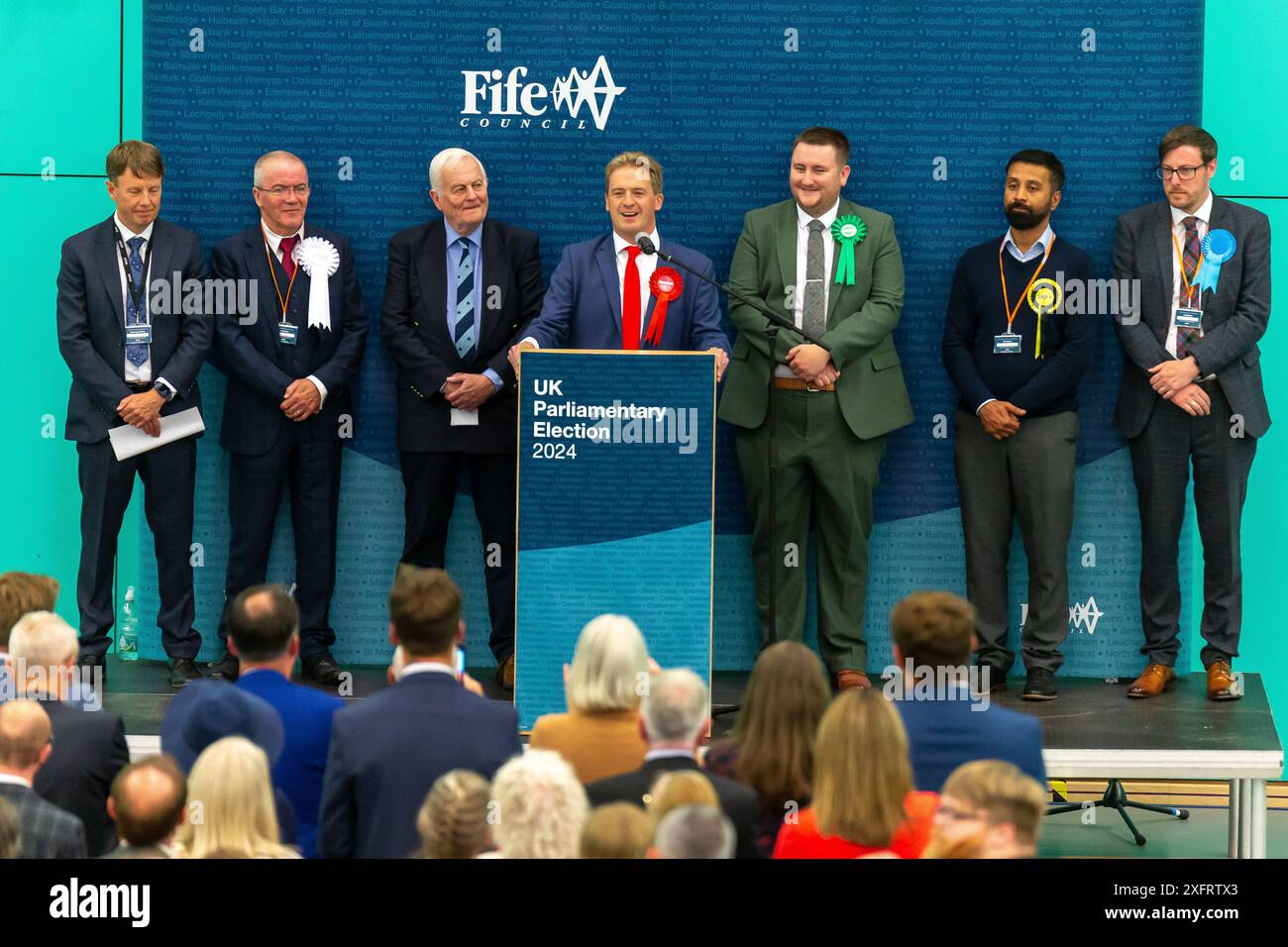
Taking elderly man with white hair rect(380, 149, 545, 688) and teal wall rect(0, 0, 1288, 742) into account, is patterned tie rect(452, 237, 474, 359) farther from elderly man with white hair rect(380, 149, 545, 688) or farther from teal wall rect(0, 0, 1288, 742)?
teal wall rect(0, 0, 1288, 742)

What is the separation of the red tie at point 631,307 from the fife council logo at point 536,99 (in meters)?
0.90

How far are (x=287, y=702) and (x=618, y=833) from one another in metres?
1.41

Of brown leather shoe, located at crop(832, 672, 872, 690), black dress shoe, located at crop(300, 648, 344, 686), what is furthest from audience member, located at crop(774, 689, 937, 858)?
black dress shoe, located at crop(300, 648, 344, 686)

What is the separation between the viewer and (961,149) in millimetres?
7309

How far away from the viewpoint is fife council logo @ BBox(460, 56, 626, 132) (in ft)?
24.1

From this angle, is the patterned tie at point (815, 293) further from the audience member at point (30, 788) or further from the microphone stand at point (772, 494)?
the audience member at point (30, 788)

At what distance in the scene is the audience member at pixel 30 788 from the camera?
3.78 m

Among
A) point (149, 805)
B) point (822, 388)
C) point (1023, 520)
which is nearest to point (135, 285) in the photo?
point (822, 388)

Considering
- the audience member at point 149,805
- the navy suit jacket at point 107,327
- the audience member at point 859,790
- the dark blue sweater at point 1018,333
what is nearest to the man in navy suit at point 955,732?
the audience member at point 859,790

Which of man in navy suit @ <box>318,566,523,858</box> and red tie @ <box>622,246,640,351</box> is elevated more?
red tie @ <box>622,246,640,351</box>

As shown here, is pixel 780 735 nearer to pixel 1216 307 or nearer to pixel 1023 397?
pixel 1023 397

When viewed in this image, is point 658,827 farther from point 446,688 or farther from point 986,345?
point 986,345

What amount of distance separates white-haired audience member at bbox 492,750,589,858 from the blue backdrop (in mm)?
3946

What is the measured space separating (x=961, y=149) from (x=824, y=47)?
680 millimetres
